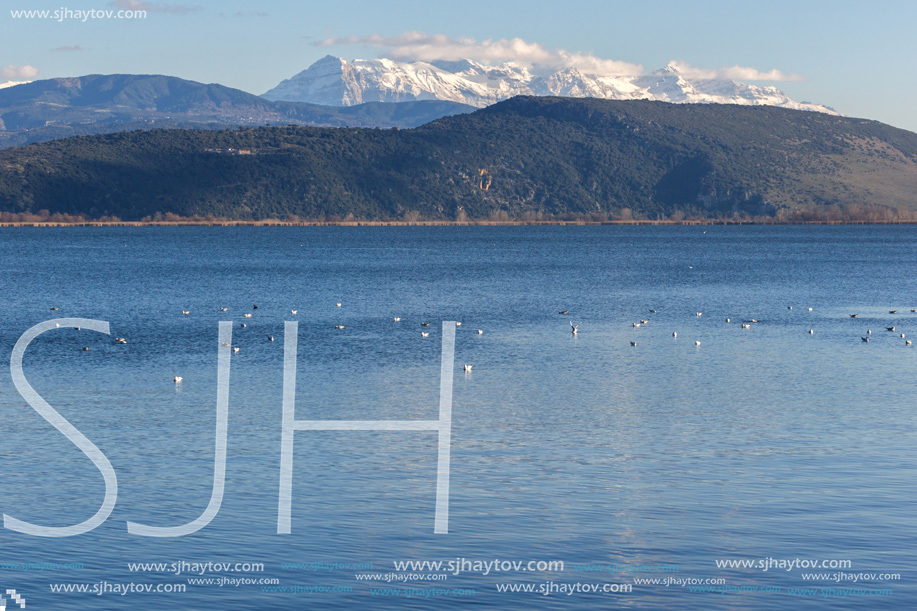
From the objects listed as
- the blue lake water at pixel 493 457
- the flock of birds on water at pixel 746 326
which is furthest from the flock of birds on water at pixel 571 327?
the blue lake water at pixel 493 457

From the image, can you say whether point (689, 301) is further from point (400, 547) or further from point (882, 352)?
point (400, 547)

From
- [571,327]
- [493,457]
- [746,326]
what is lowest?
[571,327]

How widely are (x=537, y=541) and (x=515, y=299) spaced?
2430 inches

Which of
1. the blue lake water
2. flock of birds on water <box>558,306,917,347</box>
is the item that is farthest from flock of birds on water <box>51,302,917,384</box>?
the blue lake water

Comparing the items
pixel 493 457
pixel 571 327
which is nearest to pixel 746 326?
pixel 571 327

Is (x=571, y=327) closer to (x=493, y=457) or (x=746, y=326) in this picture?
(x=746, y=326)

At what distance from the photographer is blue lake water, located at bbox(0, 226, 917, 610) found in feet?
65.1

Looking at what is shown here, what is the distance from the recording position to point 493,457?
1118 inches

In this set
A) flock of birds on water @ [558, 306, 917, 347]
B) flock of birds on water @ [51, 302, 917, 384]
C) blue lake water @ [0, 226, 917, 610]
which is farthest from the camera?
flock of birds on water @ [558, 306, 917, 347]

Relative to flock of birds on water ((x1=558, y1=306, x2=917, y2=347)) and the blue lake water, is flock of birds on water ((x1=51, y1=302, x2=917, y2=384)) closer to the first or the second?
flock of birds on water ((x1=558, y1=306, x2=917, y2=347))

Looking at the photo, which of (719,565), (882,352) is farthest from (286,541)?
(882,352)

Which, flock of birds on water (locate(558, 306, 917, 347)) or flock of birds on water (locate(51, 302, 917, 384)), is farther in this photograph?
flock of birds on water (locate(558, 306, 917, 347))

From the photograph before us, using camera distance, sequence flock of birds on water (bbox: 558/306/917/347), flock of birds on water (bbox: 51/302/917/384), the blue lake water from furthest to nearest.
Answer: flock of birds on water (bbox: 558/306/917/347)
flock of birds on water (bbox: 51/302/917/384)
the blue lake water

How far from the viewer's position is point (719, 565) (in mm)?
20328
